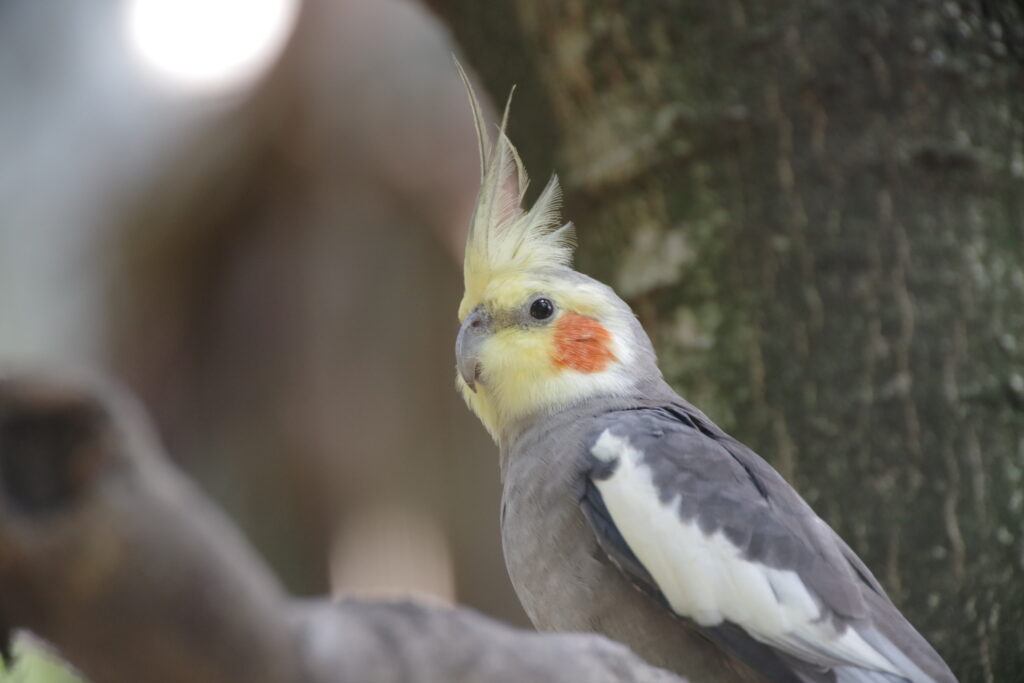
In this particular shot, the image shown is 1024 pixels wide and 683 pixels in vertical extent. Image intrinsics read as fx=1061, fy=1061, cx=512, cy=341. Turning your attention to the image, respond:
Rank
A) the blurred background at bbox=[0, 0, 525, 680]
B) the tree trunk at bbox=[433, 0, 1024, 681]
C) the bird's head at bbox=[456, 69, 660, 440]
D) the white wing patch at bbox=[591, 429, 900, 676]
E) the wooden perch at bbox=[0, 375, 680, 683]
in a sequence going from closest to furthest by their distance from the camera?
the wooden perch at bbox=[0, 375, 680, 683], the white wing patch at bbox=[591, 429, 900, 676], the tree trunk at bbox=[433, 0, 1024, 681], the bird's head at bbox=[456, 69, 660, 440], the blurred background at bbox=[0, 0, 525, 680]

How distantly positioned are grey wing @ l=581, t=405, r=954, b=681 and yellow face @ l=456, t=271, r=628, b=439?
30 cm

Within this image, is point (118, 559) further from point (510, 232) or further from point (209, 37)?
point (209, 37)

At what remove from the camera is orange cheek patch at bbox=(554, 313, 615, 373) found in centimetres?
238

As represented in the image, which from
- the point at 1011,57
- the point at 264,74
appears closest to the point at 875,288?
the point at 1011,57

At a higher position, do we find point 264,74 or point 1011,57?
point 1011,57

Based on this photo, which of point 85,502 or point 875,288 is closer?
point 85,502

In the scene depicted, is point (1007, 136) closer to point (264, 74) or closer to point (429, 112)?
point (429, 112)

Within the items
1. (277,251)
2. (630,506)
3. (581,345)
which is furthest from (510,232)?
(277,251)

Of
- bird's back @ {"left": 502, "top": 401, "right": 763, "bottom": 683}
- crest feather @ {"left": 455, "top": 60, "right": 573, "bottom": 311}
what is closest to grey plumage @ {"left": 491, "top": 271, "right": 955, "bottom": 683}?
bird's back @ {"left": 502, "top": 401, "right": 763, "bottom": 683}

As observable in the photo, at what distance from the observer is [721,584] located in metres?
1.86

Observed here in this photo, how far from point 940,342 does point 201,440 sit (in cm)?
459

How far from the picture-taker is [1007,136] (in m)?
2.38

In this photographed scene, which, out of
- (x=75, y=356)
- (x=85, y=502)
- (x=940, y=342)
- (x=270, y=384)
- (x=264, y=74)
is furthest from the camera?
(x=270, y=384)

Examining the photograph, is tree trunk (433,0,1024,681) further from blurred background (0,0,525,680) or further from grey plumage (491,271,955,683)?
blurred background (0,0,525,680)
